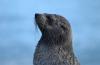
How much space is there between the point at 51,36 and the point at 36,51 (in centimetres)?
93

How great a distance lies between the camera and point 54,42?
1507 centimetres

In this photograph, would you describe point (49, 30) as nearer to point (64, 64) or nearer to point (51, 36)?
point (51, 36)

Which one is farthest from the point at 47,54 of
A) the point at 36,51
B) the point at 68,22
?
the point at 68,22

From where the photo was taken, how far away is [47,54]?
49.6 feet

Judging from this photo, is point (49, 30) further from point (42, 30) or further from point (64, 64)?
point (64, 64)

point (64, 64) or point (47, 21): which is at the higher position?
point (47, 21)

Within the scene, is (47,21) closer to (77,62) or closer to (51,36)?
(51,36)

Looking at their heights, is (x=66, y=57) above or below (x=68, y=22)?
below

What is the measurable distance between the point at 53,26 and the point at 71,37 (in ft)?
2.76

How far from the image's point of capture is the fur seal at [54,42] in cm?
1496

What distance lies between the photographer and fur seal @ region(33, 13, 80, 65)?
49.1 feet

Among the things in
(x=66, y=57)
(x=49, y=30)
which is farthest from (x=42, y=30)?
(x=66, y=57)

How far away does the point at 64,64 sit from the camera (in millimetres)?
15062

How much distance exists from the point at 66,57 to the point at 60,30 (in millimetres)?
1109
